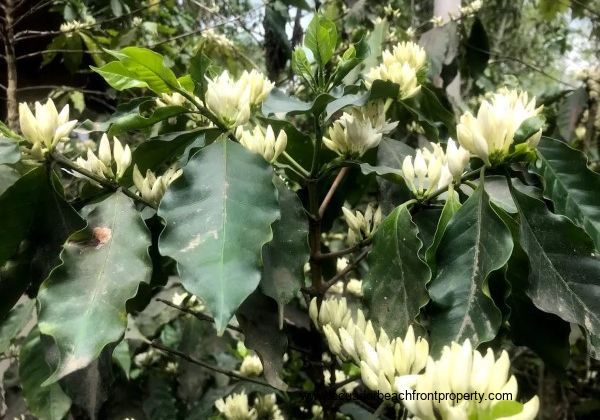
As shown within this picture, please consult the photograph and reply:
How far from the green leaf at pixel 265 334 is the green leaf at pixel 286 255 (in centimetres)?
3

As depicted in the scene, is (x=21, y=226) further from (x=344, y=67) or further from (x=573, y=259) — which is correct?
(x=573, y=259)

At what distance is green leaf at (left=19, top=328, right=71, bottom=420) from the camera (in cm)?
79

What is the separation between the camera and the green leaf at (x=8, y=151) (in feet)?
1.75

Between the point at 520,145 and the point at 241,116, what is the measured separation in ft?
0.97

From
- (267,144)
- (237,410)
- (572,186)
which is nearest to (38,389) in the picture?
(237,410)

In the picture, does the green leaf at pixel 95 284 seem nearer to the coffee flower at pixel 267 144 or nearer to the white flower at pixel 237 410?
the coffee flower at pixel 267 144

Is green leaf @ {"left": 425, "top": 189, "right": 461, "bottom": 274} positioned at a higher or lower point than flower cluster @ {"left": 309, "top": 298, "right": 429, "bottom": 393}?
higher

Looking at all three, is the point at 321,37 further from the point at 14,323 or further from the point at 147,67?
the point at 14,323

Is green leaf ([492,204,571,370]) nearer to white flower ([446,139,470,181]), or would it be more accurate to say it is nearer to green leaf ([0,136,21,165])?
white flower ([446,139,470,181])

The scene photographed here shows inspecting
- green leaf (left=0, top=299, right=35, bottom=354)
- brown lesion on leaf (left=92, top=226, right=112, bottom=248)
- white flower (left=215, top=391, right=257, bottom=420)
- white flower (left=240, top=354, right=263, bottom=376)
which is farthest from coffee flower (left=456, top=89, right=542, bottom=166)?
green leaf (left=0, top=299, right=35, bottom=354)

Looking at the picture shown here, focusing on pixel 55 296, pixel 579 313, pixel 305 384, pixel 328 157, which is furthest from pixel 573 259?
pixel 305 384

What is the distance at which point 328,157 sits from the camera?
2.57 feet

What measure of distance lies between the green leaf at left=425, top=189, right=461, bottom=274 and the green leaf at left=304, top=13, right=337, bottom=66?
0.25 m

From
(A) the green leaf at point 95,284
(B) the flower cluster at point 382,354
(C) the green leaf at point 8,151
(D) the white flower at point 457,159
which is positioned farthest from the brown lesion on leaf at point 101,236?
(D) the white flower at point 457,159
